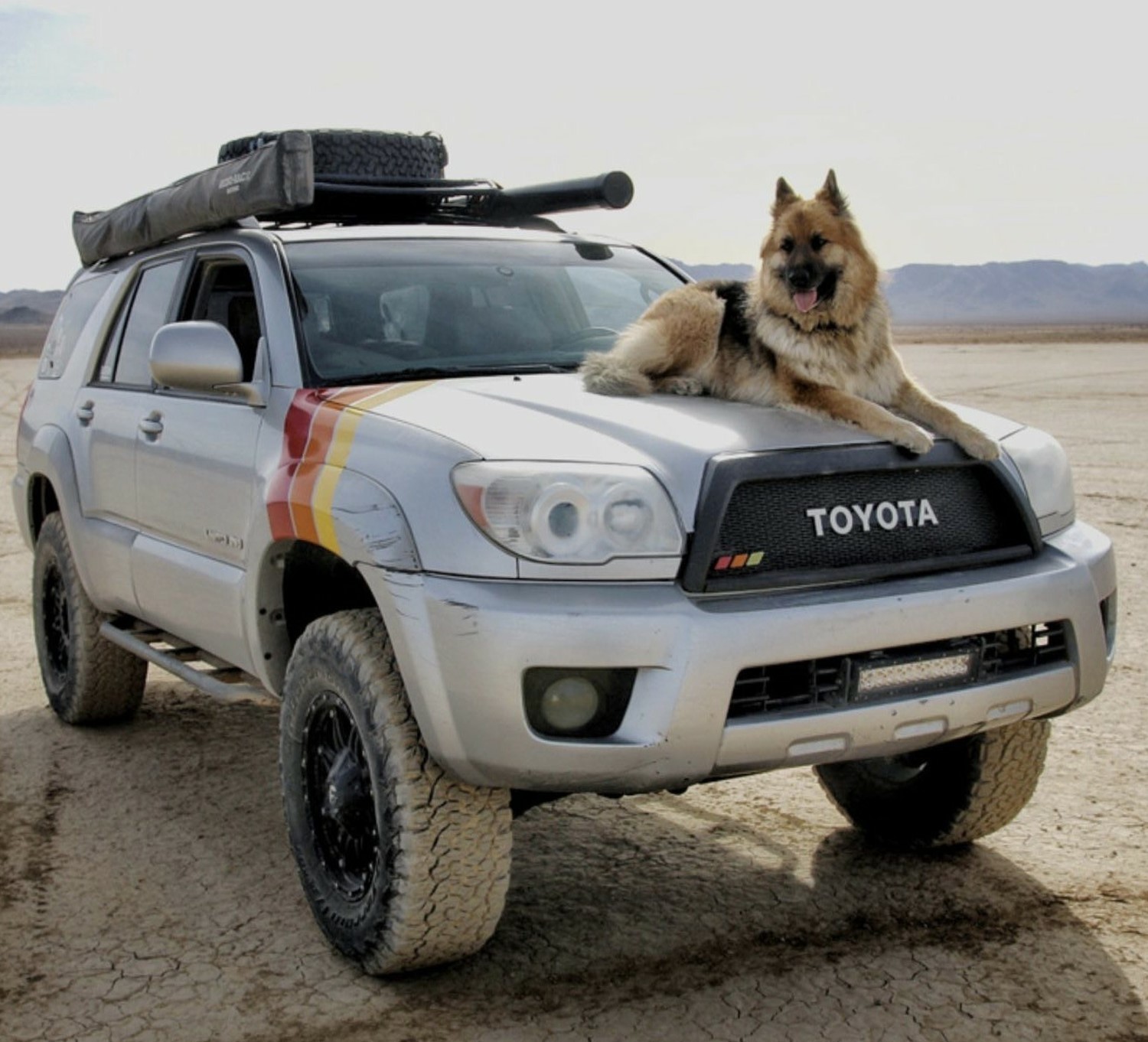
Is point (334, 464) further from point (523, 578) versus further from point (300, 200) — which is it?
point (300, 200)

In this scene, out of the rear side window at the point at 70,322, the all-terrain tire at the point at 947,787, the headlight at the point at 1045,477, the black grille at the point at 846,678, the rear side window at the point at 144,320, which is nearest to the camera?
the black grille at the point at 846,678

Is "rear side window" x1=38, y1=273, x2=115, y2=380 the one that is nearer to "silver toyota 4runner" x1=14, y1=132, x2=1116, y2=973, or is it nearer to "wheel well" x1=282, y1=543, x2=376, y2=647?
"silver toyota 4runner" x1=14, y1=132, x2=1116, y2=973

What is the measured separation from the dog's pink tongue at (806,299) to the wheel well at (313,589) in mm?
1373

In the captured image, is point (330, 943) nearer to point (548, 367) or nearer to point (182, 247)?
point (548, 367)

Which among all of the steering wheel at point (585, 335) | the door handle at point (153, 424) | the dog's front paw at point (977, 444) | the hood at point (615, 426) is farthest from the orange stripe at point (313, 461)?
the dog's front paw at point (977, 444)

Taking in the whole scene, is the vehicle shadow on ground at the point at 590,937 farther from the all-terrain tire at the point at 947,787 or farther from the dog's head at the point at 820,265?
the dog's head at the point at 820,265

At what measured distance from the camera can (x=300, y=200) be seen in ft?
14.5

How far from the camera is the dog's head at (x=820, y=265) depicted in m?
4.01

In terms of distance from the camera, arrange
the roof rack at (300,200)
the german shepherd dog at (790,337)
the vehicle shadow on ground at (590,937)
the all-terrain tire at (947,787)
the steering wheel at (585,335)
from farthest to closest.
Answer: the steering wheel at (585,335) < the roof rack at (300,200) < the all-terrain tire at (947,787) < the german shepherd dog at (790,337) < the vehicle shadow on ground at (590,937)

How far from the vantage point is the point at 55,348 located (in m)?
6.25

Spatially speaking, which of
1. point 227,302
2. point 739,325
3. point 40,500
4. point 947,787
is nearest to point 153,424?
point 227,302

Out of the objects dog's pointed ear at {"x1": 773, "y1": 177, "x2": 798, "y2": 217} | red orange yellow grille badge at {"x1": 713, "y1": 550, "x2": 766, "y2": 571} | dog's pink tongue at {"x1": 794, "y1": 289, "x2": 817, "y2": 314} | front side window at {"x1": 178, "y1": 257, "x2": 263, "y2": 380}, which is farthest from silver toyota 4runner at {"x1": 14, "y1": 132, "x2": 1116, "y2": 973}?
dog's pointed ear at {"x1": 773, "y1": 177, "x2": 798, "y2": 217}

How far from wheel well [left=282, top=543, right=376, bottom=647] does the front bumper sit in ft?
2.22

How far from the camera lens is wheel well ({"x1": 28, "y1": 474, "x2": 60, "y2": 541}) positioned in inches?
239
